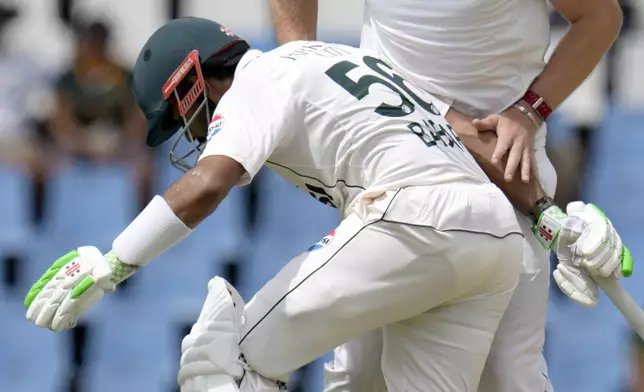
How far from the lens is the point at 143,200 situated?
224 inches

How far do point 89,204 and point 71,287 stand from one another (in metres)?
3.19

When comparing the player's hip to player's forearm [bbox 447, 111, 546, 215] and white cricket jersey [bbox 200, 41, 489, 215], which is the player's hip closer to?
white cricket jersey [bbox 200, 41, 489, 215]

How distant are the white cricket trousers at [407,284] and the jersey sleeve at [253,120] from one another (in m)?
0.25

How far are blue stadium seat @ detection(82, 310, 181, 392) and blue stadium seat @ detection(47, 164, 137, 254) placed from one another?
384 mm

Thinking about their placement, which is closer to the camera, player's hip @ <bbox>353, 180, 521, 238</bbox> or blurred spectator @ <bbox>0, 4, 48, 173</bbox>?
player's hip @ <bbox>353, 180, 521, 238</bbox>

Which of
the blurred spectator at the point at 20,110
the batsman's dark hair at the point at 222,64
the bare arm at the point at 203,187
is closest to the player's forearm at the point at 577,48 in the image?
the batsman's dark hair at the point at 222,64

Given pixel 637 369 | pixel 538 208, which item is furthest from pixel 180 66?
pixel 637 369

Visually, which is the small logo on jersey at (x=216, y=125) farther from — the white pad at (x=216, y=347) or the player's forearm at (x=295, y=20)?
the player's forearm at (x=295, y=20)

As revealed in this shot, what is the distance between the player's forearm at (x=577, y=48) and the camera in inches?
121

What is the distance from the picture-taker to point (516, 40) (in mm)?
3021

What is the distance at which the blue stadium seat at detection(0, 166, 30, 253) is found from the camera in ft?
18.8

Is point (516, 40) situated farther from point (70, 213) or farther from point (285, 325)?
point (70, 213)

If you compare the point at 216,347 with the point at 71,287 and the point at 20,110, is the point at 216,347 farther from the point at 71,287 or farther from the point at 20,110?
the point at 20,110

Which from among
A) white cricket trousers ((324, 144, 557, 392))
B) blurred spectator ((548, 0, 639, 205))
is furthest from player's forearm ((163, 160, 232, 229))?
blurred spectator ((548, 0, 639, 205))
